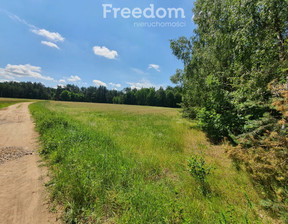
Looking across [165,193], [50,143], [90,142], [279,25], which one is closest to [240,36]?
[279,25]

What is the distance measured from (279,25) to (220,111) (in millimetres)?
4512

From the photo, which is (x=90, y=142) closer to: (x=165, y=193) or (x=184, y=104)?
(x=165, y=193)

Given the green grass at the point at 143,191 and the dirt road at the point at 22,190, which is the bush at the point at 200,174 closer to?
the green grass at the point at 143,191

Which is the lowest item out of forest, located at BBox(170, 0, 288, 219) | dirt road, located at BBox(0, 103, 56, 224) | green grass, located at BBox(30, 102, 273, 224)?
dirt road, located at BBox(0, 103, 56, 224)

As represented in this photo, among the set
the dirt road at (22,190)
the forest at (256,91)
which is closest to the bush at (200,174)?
the forest at (256,91)

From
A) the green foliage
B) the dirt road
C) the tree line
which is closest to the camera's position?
the dirt road

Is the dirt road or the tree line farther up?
the tree line

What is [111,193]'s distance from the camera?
2.55 metres

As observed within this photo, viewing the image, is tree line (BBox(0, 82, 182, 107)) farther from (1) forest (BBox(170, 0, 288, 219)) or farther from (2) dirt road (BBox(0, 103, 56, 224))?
(2) dirt road (BBox(0, 103, 56, 224))

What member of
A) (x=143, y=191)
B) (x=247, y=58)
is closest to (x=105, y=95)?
(x=247, y=58)

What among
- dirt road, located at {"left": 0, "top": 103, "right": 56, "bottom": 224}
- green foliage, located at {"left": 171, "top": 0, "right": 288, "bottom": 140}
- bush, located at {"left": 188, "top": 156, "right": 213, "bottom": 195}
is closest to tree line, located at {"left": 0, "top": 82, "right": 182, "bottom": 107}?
green foliage, located at {"left": 171, "top": 0, "right": 288, "bottom": 140}

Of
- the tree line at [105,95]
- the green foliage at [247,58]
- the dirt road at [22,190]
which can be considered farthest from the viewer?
the tree line at [105,95]

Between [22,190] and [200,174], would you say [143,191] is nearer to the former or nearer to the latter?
[200,174]

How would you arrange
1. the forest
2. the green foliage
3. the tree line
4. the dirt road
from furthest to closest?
the tree line
the green foliage
the forest
the dirt road
